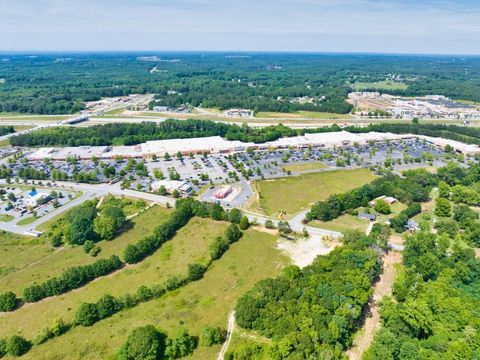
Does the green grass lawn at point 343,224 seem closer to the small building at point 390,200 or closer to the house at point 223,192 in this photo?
the small building at point 390,200

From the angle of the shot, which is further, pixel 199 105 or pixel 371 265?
pixel 199 105

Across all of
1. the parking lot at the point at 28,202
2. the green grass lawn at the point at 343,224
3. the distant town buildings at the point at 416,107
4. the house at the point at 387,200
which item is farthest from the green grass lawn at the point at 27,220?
the distant town buildings at the point at 416,107

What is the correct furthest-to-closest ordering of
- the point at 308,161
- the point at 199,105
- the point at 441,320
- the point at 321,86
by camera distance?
the point at 321,86, the point at 199,105, the point at 308,161, the point at 441,320

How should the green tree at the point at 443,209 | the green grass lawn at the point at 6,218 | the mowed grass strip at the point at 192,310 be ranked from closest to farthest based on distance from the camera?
the mowed grass strip at the point at 192,310 < the green grass lawn at the point at 6,218 < the green tree at the point at 443,209

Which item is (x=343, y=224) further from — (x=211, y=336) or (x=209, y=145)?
(x=209, y=145)

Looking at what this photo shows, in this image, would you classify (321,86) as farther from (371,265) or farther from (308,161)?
(371,265)

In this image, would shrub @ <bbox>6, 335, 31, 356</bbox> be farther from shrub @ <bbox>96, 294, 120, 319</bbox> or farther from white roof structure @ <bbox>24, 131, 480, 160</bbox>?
white roof structure @ <bbox>24, 131, 480, 160</bbox>

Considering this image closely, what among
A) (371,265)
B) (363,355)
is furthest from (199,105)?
(363,355)
